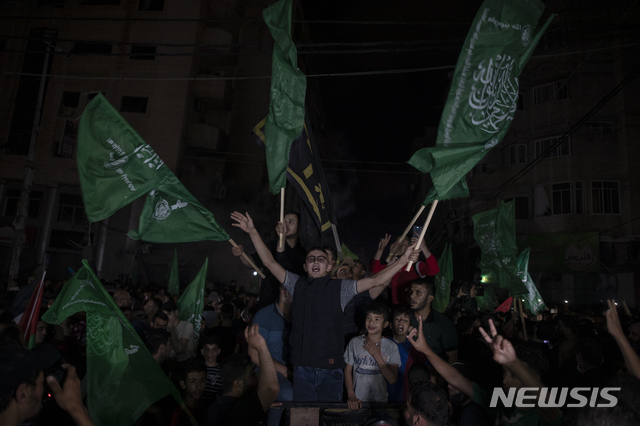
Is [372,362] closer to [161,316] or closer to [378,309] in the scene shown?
[378,309]

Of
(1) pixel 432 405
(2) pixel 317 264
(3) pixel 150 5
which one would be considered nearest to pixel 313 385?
(2) pixel 317 264

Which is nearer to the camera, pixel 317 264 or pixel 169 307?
pixel 317 264

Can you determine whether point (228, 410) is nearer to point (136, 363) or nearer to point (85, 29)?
point (136, 363)

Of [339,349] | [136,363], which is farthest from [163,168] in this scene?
[339,349]

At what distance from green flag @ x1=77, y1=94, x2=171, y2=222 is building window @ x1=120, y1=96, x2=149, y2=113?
26441mm

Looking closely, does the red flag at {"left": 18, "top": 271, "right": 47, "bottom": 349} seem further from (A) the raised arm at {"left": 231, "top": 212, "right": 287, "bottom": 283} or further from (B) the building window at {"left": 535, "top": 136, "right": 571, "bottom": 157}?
(B) the building window at {"left": 535, "top": 136, "right": 571, "bottom": 157}

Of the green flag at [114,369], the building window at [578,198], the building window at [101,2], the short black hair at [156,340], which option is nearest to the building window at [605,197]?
the building window at [578,198]

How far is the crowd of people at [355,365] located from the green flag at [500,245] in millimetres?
2361

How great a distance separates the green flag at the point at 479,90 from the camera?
4711 millimetres

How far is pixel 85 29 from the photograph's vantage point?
101 ft

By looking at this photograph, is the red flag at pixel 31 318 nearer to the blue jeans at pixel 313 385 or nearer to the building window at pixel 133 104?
the blue jeans at pixel 313 385

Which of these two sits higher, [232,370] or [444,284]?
[444,284]

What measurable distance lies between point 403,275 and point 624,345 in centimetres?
342

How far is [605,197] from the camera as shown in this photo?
80.0ft
